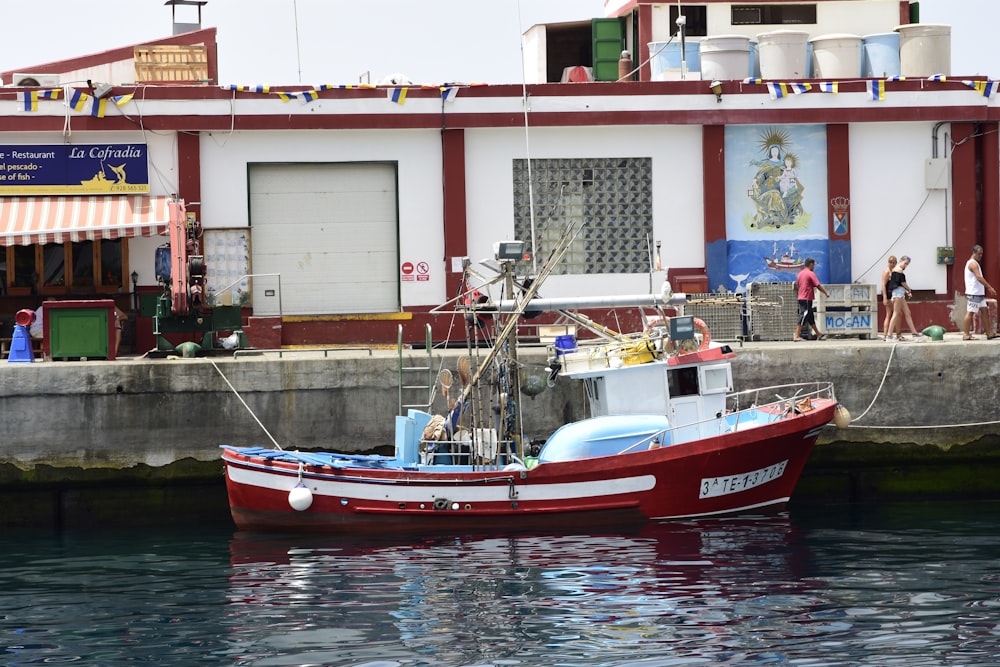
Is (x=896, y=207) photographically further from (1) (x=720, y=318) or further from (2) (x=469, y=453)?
(2) (x=469, y=453)

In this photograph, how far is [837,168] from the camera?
2380cm

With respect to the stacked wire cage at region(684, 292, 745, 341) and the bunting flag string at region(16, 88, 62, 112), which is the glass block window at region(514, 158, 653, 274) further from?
the bunting flag string at region(16, 88, 62, 112)

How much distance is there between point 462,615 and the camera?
1322 centimetres

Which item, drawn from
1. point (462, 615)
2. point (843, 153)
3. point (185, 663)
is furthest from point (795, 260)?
point (185, 663)

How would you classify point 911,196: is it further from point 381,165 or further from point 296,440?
point 296,440

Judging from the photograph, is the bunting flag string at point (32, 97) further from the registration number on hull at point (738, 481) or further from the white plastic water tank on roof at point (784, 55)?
the registration number on hull at point (738, 481)

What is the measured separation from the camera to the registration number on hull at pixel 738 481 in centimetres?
1750

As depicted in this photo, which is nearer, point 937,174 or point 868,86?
point 868,86

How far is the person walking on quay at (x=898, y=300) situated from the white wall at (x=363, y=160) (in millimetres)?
7224

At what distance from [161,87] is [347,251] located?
4.00 metres

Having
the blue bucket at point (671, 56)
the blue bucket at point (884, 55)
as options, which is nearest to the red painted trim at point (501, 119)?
the blue bucket at point (884, 55)

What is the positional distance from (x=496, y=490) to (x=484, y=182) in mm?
7686

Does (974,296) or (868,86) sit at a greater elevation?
(868,86)

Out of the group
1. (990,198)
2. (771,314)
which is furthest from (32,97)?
(990,198)
